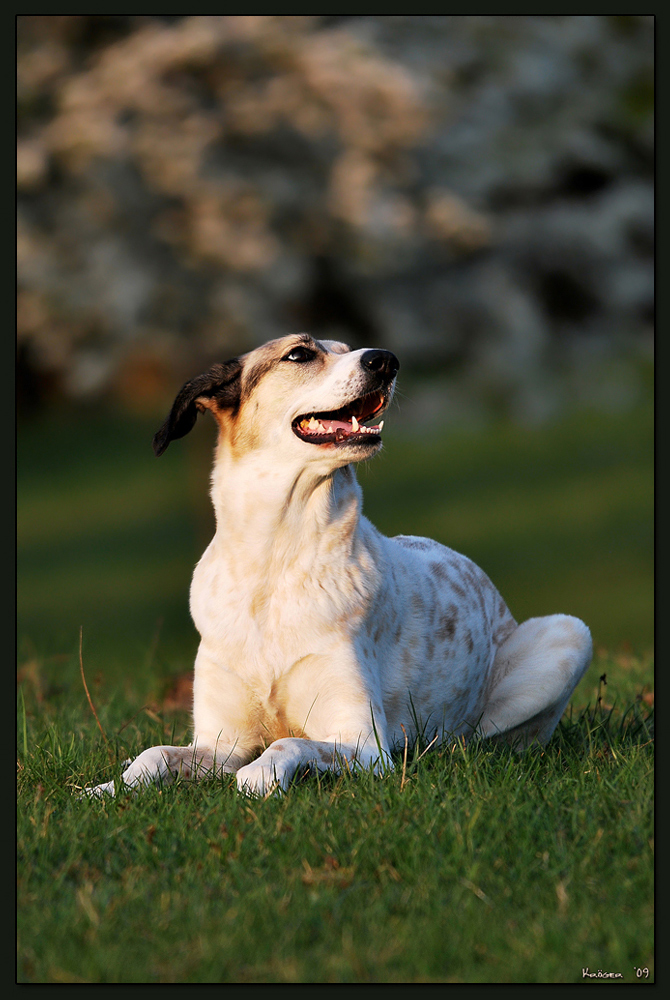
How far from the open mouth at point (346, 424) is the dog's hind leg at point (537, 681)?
182 centimetres

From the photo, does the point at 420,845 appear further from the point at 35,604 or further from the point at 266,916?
the point at 35,604

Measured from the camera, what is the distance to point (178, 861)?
3.79 m

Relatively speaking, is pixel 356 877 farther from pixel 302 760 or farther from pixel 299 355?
pixel 299 355

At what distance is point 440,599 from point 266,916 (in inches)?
109

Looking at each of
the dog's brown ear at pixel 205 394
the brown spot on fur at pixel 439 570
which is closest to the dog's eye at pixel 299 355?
the dog's brown ear at pixel 205 394

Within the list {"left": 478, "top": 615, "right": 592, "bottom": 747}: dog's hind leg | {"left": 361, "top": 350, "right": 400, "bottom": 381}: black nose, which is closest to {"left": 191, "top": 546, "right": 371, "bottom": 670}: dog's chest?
{"left": 361, "top": 350, "right": 400, "bottom": 381}: black nose

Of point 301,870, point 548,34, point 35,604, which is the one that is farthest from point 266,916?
point 35,604

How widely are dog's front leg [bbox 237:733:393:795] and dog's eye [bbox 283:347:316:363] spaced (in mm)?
2051

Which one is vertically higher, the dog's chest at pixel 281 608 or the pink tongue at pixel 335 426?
the pink tongue at pixel 335 426

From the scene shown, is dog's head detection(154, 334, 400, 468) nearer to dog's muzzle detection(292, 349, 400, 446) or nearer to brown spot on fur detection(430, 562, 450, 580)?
dog's muzzle detection(292, 349, 400, 446)

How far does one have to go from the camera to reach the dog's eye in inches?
213

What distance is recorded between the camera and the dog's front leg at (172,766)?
4.59 metres

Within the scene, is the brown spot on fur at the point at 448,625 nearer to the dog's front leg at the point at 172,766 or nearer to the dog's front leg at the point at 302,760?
the dog's front leg at the point at 302,760

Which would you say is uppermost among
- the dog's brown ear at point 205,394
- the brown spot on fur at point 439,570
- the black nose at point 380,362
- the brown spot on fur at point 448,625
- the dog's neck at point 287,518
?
the black nose at point 380,362
